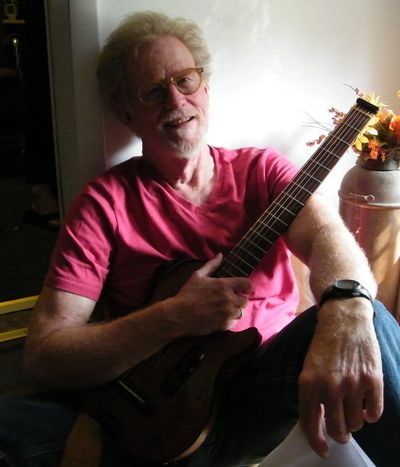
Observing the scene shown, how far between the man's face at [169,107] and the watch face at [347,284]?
0.49m

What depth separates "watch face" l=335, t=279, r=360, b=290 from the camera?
3.21ft

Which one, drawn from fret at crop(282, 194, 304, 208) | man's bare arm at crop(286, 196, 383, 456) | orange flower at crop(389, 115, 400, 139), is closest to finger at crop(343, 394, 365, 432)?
man's bare arm at crop(286, 196, 383, 456)

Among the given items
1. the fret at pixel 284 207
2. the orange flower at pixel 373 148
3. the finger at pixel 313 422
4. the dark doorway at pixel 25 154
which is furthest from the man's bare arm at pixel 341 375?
the dark doorway at pixel 25 154

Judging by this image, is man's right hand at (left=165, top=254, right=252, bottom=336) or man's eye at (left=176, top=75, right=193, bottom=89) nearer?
man's right hand at (left=165, top=254, right=252, bottom=336)

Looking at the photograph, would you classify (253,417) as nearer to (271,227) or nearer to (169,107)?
(271,227)

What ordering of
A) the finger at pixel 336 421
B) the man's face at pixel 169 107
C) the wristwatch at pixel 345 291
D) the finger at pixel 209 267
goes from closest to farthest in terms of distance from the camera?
the finger at pixel 336 421 → the wristwatch at pixel 345 291 → the finger at pixel 209 267 → the man's face at pixel 169 107

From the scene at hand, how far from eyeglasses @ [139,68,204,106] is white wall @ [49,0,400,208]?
165 millimetres

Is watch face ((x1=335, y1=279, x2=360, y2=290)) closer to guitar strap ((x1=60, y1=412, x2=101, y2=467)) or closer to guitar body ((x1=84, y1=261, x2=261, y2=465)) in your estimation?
guitar body ((x1=84, y1=261, x2=261, y2=465))

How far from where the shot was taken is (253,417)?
3.69 ft

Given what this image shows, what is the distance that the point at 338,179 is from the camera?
6.30 ft

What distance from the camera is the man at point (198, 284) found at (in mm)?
920

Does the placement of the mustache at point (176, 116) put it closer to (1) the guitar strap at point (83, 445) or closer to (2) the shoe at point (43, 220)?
(2) the shoe at point (43, 220)

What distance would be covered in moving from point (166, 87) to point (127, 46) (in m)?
0.13

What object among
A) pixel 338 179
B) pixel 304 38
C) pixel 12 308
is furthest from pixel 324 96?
pixel 12 308
